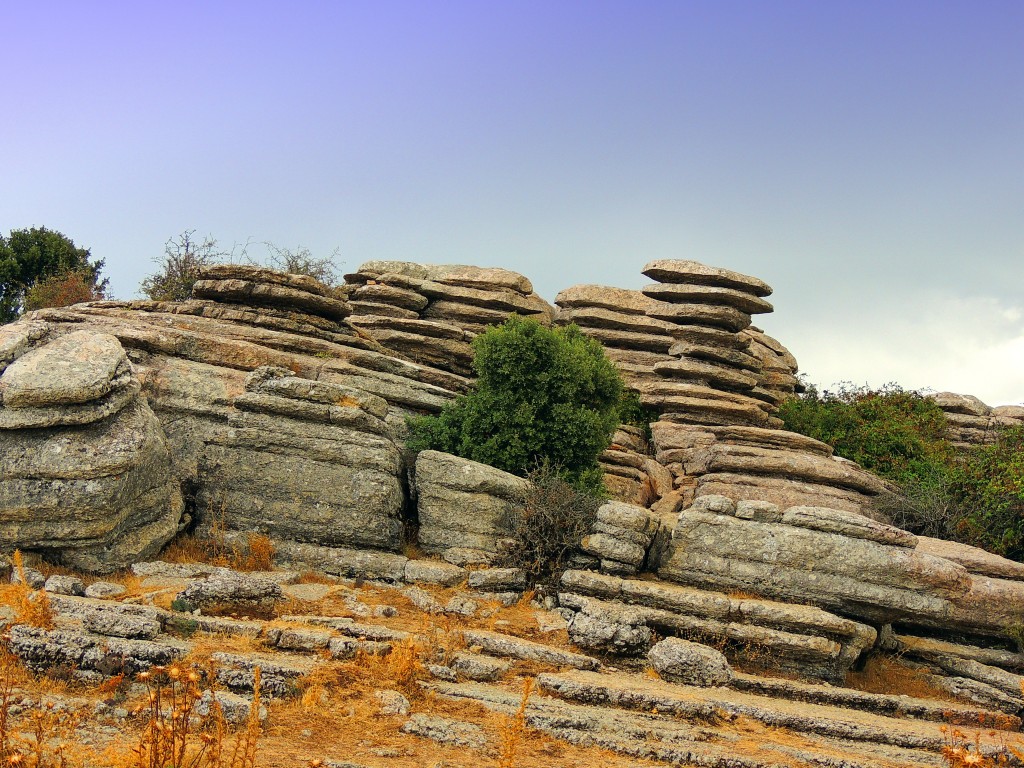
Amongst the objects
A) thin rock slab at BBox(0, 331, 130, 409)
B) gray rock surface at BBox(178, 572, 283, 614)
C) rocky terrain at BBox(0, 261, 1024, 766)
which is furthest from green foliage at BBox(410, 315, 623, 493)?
gray rock surface at BBox(178, 572, 283, 614)

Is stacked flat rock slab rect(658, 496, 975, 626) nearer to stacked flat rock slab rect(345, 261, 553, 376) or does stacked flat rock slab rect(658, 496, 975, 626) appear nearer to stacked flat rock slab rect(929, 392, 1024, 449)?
stacked flat rock slab rect(345, 261, 553, 376)

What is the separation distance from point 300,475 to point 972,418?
30.5 meters

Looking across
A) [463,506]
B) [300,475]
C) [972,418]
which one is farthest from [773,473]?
[972,418]

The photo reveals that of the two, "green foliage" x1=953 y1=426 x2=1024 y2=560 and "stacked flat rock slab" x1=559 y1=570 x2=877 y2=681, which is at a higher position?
"green foliage" x1=953 y1=426 x2=1024 y2=560

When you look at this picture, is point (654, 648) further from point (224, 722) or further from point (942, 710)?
point (224, 722)

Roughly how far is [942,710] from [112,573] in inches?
585

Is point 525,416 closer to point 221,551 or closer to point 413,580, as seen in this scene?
point 413,580

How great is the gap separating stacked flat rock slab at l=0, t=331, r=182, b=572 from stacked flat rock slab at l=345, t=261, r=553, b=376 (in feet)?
42.4

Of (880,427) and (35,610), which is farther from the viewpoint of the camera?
(880,427)

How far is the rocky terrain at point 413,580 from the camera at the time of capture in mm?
11992

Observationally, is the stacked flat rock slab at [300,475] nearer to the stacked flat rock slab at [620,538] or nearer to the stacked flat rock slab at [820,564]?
the stacked flat rock slab at [620,538]

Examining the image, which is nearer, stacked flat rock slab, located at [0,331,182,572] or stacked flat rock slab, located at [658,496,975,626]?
stacked flat rock slab, located at [0,331,182,572]

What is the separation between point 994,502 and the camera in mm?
24875

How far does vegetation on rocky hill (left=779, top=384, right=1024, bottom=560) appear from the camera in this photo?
24.6 meters
